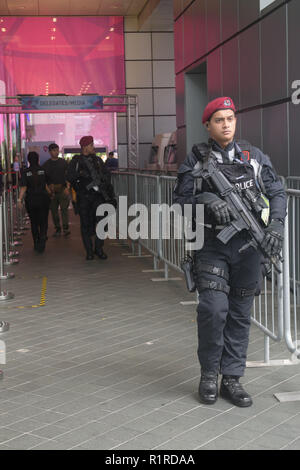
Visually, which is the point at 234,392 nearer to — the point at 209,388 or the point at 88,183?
the point at 209,388

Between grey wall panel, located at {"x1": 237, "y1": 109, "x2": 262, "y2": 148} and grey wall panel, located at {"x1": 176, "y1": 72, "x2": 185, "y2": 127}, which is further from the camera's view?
grey wall panel, located at {"x1": 176, "y1": 72, "x2": 185, "y2": 127}

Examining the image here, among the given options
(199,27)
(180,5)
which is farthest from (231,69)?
(180,5)

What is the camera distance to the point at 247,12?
10.4 metres

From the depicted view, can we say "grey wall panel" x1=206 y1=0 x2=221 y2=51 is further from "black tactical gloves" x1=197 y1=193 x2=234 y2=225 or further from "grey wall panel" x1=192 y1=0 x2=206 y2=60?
"black tactical gloves" x1=197 y1=193 x2=234 y2=225

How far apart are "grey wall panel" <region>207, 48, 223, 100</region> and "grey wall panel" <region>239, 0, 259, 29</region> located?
5.20 ft

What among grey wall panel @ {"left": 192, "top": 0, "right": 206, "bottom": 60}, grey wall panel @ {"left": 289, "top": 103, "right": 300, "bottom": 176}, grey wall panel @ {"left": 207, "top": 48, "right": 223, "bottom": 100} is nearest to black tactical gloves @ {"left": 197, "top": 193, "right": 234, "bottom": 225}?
grey wall panel @ {"left": 289, "top": 103, "right": 300, "bottom": 176}

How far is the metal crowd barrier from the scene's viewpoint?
4.94 metres

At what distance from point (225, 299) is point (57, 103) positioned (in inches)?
644

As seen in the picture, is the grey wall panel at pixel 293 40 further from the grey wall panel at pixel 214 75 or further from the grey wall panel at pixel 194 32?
the grey wall panel at pixel 194 32

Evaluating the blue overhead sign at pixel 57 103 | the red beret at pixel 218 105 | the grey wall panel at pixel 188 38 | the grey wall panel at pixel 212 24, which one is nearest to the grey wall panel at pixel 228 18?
the grey wall panel at pixel 212 24

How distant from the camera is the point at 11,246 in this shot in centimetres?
1320

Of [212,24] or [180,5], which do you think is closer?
[212,24]

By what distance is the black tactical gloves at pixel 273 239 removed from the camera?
171 inches
